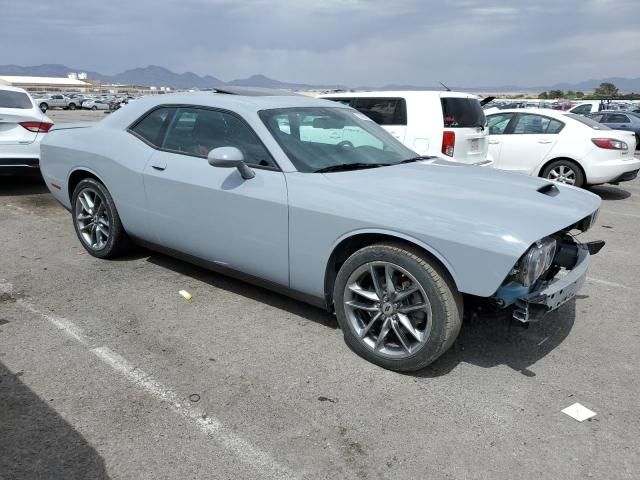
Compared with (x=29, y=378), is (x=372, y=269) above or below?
above

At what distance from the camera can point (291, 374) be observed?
318 centimetres

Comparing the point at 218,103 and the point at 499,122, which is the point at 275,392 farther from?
the point at 499,122

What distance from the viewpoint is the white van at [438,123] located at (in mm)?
7297

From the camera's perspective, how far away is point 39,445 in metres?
2.51

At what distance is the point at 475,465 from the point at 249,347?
1605mm

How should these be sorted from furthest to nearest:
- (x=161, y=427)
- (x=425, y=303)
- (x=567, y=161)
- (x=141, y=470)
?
(x=567, y=161) < (x=425, y=303) < (x=161, y=427) < (x=141, y=470)

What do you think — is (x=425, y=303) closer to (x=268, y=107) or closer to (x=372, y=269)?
(x=372, y=269)

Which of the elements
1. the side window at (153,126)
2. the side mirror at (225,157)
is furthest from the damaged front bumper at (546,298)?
the side window at (153,126)

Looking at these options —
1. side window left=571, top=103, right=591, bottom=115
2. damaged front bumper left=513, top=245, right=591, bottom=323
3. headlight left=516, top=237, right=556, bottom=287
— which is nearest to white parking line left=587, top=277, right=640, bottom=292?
damaged front bumper left=513, top=245, right=591, bottom=323

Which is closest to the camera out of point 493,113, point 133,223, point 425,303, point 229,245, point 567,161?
point 425,303

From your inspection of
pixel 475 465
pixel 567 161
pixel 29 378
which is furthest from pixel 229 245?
pixel 567 161

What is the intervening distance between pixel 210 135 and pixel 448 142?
13.5 feet

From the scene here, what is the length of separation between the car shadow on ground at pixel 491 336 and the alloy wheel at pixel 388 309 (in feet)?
0.80

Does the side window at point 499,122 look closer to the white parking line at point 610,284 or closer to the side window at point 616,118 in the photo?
the white parking line at point 610,284
